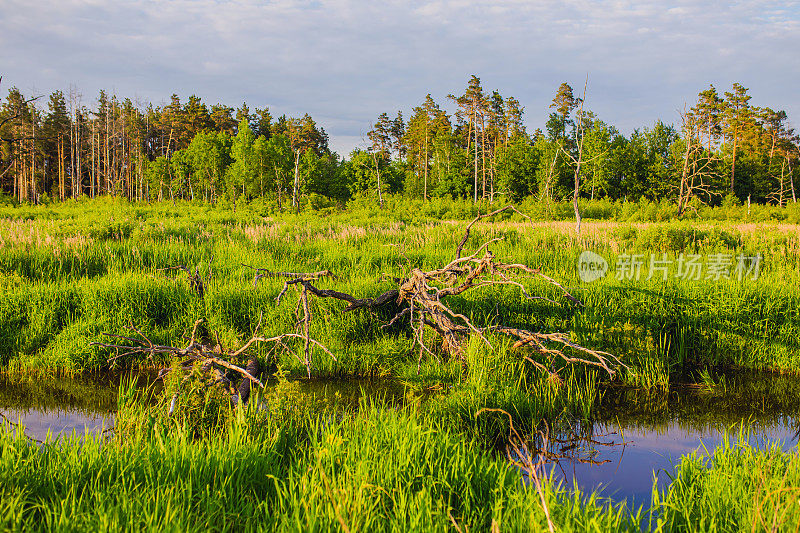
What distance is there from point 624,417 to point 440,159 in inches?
2226

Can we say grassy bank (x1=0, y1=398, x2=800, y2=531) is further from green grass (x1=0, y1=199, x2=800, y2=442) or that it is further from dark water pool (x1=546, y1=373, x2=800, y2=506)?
green grass (x1=0, y1=199, x2=800, y2=442)

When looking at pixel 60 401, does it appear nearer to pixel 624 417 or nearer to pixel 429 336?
pixel 429 336

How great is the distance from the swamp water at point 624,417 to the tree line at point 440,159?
A: 3423cm

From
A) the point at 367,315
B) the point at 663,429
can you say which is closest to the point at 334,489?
the point at 663,429

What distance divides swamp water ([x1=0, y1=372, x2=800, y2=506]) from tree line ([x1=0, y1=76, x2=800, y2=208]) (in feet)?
112

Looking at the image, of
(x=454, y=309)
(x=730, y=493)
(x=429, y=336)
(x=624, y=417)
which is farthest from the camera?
(x=454, y=309)

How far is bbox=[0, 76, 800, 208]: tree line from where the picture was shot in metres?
48.5

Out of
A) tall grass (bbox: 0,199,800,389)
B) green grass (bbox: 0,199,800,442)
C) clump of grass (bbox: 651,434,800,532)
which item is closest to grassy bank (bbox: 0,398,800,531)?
clump of grass (bbox: 651,434,800,532)

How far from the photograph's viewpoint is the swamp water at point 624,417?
408 centimetres

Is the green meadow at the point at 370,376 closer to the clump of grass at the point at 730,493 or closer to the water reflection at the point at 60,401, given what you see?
the clump of grass at the point at 730,493

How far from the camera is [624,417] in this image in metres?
5.17

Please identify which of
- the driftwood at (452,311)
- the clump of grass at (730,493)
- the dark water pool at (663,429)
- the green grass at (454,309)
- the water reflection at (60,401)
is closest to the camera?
the clump of grass at (730,493)

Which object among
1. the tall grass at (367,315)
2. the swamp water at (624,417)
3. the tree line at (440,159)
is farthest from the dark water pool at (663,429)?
the tree line at (440,159)

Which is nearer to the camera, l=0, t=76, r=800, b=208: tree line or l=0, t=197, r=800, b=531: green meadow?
l=0, t=197, r=800, b=531: green meadow
